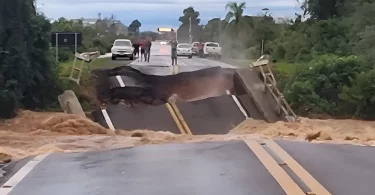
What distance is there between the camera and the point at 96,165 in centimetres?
1018

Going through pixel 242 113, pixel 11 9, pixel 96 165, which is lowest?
pixel 242 113

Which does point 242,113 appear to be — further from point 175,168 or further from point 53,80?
point 175,168

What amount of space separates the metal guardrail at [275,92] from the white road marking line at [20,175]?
15218 mm

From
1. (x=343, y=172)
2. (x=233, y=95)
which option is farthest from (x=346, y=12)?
(x=343, y=172)

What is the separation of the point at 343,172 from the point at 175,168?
2.05m

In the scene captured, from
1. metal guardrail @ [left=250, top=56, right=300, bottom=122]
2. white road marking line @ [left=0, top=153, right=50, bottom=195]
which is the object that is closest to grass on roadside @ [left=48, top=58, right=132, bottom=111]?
metal guardrail @ [left=250, top=56, right=300, bottom=122]

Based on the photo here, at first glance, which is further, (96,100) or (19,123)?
(96,100)

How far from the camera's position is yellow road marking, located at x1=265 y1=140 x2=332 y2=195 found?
827 centimetres

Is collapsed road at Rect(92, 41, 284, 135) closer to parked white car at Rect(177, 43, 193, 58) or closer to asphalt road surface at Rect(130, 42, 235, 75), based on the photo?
asphalt road surface at Rect(130, 42, 235, 75)

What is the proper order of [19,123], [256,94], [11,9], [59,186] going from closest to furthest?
[59,186] < [19,123] < [11,9] < [256,94]

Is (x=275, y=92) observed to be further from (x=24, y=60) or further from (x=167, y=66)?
(x=167, y=66)

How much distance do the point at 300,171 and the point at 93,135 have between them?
7734 mm

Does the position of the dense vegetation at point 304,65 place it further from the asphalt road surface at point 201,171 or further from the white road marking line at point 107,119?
the asphalt road surface at point 201,171

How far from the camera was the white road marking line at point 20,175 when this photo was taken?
8.25m
